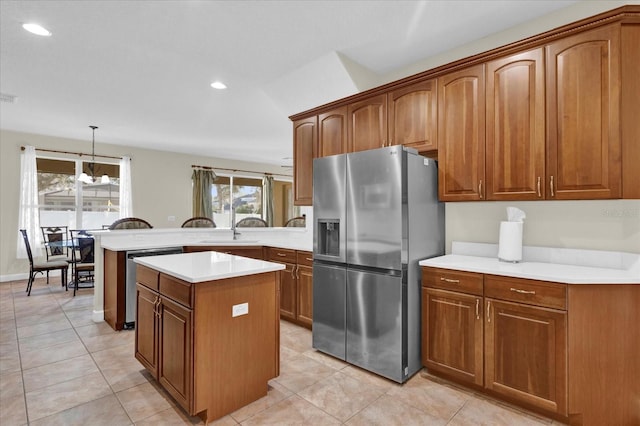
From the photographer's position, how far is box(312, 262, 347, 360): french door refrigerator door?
8.84 ft

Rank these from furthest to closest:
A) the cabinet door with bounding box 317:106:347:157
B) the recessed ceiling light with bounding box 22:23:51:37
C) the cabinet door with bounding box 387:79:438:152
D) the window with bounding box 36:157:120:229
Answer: the window with bounding box 36:157:120:229 < the cabinet door with bounding box 317:106:347:157 < the cabinet door with bounding box 387:79:438:152 < the recessed ceiling light with bounding box 22:23:51:37

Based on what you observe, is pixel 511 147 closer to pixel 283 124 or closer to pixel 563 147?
pixel 563 147

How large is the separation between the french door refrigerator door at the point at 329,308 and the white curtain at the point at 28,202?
562 cm

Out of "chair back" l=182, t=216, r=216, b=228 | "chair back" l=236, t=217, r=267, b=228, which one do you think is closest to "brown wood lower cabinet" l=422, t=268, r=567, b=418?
"chair back" l=236, t=217, r=267, b=228

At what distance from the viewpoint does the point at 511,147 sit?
7.38ft

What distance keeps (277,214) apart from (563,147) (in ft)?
26.7

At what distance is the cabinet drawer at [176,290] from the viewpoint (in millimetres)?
1843

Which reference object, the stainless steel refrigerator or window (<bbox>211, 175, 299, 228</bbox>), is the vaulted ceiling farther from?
window (<bbox>211, 175, 299, 228</bbox>)

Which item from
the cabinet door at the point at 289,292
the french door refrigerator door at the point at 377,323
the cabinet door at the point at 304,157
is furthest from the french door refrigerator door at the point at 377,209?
the cabinet door at the point at 289,292

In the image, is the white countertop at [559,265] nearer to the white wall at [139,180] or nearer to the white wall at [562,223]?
the white wall at [562,223]

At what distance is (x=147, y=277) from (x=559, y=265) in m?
2.84

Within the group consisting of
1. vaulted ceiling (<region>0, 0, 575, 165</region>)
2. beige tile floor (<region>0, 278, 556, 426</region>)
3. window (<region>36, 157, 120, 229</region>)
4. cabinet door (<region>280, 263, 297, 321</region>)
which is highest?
vaulted ceiling (<region>0, 0, 575, 165</region>)

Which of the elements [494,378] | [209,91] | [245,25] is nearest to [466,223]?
[494,378]

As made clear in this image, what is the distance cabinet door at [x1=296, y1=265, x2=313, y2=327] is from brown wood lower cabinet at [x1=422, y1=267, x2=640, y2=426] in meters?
1.50
